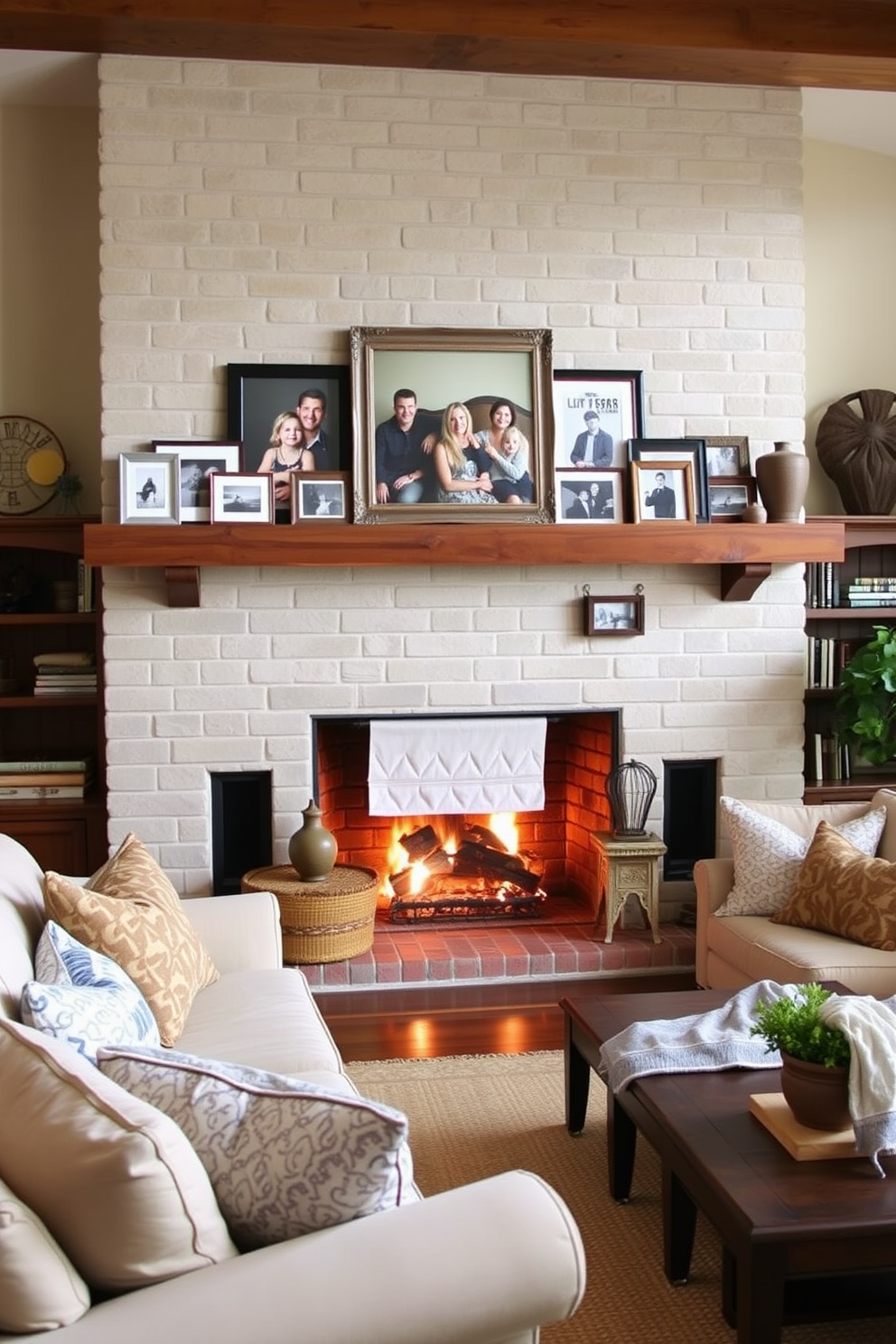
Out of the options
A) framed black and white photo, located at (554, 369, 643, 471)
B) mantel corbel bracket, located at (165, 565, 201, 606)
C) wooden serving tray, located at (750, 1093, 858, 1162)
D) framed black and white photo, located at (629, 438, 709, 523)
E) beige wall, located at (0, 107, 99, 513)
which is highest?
beige wall, located at (0, 107, 99, 513)

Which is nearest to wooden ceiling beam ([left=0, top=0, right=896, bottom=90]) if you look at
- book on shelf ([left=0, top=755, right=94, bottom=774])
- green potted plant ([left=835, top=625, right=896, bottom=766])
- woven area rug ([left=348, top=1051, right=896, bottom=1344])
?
green potted plant ([left=835, top=625, right=896, bottom=766])

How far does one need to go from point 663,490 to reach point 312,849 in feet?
5.99

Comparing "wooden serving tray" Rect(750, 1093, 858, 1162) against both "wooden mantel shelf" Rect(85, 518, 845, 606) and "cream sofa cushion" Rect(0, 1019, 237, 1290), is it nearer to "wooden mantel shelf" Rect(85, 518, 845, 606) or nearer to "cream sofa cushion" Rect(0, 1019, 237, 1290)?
"cream sofa cushion" Rect(0, 1019, 237, 1290)

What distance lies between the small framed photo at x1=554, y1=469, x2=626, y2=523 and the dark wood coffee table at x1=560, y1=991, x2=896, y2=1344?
7.34 feet

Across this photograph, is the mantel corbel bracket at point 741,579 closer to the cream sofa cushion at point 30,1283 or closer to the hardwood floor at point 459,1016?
the hardwood floor at point 459,1016

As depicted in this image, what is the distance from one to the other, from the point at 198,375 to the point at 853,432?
8.65 feet

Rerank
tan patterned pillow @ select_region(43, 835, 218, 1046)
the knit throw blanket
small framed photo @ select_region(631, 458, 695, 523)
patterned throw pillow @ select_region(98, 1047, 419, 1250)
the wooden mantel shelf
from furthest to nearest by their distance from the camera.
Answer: small framed photo @ select_region(631, 458, 695, 523)
the wooden mantel shelf
tan patterned pillow @ select_region(43, 835, 218, 1046)
the knit throw blanket
patterned throw pillow @ select_region(98, 1047, 419, 1250)

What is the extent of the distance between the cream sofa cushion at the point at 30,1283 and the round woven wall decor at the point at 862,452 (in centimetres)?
439

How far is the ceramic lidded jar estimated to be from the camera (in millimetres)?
4188

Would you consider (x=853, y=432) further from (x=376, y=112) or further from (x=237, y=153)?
(x=237, y=153)

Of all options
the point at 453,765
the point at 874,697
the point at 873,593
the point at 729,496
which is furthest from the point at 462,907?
the point at 873,593

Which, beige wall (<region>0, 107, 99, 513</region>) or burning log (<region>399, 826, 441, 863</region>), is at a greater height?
beige wall (<region>0, 107, 99, 513</region>)

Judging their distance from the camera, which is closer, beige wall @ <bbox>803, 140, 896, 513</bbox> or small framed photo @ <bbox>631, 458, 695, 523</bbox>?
small framed photo @ <bbox>631, 458, 695, 523</bbox>

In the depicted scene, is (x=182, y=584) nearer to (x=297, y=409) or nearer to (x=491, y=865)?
(x=297, y=409)
